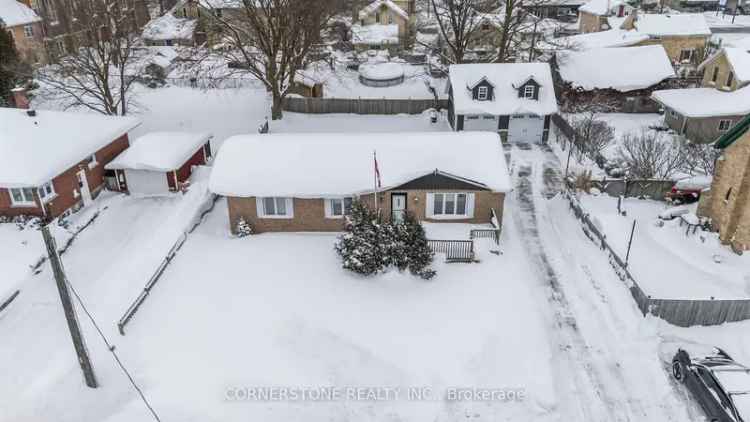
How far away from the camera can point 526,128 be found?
125 feet

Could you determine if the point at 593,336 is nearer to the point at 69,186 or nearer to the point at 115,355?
the point at 115,355

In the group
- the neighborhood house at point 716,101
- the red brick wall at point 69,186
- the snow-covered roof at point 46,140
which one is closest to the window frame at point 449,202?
the snow-covered roof at point 46,140

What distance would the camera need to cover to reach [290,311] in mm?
20250

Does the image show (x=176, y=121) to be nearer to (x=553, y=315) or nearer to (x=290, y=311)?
(x=290, y=311)

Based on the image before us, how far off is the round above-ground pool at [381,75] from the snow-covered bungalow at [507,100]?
14.1 meters

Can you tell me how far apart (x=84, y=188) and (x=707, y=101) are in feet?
137

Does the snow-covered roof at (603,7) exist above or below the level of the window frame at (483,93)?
above

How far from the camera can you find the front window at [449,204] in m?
25.4

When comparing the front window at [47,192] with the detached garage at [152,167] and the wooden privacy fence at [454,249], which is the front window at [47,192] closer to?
the detached garage at [152,167]

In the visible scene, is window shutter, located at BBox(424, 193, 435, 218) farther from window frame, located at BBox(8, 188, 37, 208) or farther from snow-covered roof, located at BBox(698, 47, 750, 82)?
snow-covered roof, located at BBox(698, 47, 750, 82)

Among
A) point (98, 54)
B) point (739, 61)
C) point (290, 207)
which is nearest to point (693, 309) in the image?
point (290, 207)

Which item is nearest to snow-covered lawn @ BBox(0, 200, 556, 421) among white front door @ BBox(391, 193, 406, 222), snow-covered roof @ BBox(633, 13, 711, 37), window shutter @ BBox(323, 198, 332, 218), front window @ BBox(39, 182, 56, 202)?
window shutter @ BBox(323, 198, 332, 218)

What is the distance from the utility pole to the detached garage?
14143 millimetres

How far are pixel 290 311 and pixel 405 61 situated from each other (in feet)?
152
